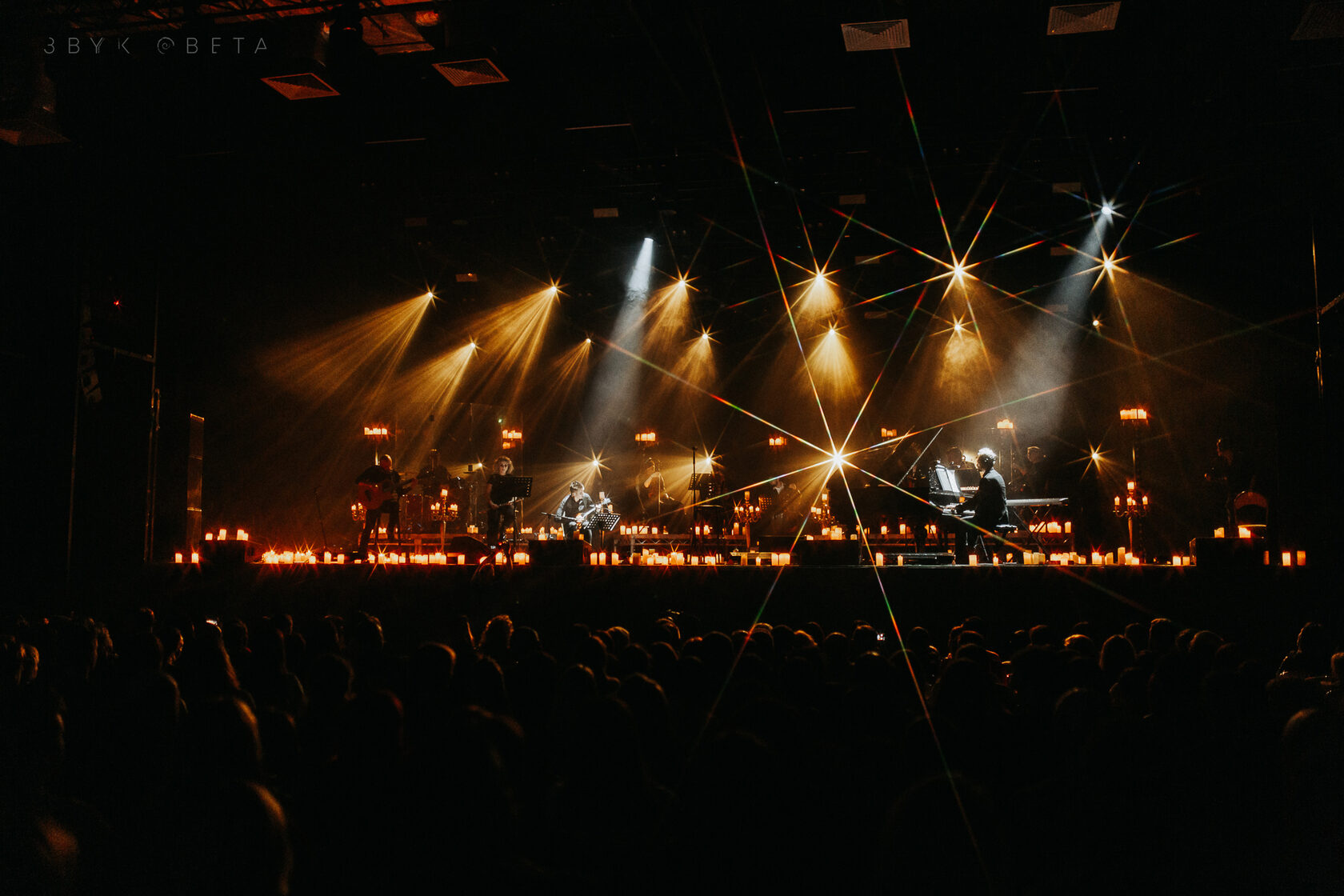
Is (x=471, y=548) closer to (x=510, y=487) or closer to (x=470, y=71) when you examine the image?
(x=510, y=487)

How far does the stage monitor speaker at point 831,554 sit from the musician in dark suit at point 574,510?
22.9ft

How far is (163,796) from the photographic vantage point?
1.77 m

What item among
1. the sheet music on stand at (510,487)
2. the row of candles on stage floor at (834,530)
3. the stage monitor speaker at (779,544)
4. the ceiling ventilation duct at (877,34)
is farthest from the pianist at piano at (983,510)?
the sheet music on stand at (510,487)

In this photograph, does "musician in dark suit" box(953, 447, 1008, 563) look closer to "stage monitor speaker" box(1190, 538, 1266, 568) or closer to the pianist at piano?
the pianist at piano

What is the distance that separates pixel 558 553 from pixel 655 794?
7.84 meters

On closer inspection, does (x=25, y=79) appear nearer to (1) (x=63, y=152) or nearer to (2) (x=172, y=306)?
(1) (x=63, y=152)

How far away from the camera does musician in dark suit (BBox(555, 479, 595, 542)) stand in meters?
16.5

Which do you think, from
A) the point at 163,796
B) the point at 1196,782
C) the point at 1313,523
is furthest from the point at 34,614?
the point at 1313,523

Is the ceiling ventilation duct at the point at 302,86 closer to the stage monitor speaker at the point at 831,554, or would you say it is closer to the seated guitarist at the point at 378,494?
the seated guitarist at the point at 378,494

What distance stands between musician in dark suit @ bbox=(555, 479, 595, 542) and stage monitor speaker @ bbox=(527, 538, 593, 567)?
230 inches

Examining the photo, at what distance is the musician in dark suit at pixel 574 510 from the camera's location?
16469 mm

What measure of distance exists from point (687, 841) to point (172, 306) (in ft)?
45.6

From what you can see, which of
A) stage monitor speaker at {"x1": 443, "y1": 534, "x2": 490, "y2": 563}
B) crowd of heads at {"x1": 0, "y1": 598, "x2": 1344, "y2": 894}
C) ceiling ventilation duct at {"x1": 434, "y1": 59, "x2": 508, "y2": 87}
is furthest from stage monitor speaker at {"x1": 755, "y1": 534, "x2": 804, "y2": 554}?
crowd of heads at {"x1": 0, "y1": 598, "x2": 1344, "y2": 894}

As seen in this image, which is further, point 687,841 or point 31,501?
point 31,501
